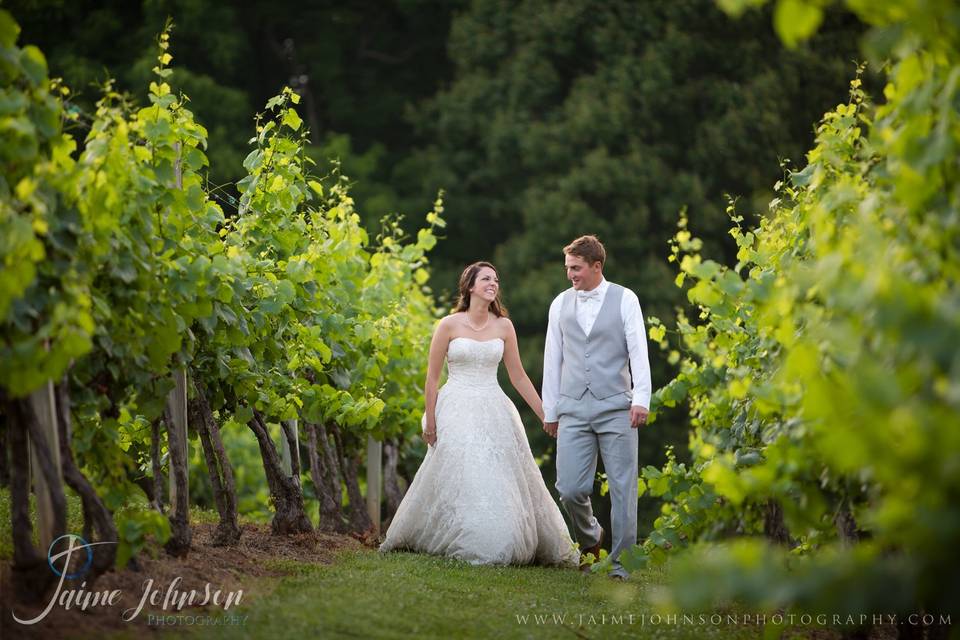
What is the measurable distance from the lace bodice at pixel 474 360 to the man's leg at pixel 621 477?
110 cm

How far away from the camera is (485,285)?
7.77 m

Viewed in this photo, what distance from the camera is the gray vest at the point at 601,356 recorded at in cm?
705

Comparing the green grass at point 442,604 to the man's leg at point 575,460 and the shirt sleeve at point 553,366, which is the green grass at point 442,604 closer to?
the man's leg at point 575,460

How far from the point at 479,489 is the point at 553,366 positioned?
3.08 ft

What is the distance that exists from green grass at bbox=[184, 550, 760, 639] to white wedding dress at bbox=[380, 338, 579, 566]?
0.26 metres

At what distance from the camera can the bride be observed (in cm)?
735

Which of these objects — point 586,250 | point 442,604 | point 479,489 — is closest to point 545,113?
point 586,250

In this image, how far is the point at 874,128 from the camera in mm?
4105

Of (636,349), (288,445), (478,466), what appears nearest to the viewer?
(636,349)

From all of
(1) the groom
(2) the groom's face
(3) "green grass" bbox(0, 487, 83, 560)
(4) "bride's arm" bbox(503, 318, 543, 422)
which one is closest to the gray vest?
(1) the groom

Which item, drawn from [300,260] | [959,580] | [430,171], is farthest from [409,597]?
[430,171]

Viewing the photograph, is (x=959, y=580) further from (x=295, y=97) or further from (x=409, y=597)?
(x=295, y=97)

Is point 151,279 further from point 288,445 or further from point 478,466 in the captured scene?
point 478,466

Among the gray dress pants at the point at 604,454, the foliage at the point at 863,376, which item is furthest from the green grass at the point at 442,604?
the foliage at the point at 863,376
